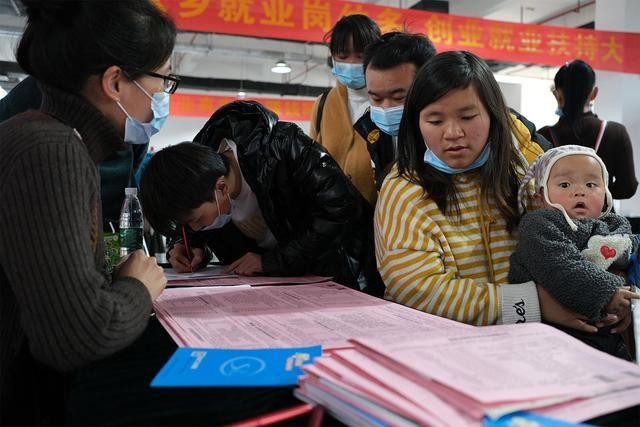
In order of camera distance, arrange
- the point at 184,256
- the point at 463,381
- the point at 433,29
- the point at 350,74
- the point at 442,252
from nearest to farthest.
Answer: the point at 463,381
the point at 442,252
the point at 184,256
the point at 350,74
the point at 433,29

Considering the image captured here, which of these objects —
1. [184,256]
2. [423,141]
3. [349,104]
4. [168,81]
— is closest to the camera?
[168,81]

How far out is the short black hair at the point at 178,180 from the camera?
1.42m

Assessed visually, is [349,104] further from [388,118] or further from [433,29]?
[433,29]

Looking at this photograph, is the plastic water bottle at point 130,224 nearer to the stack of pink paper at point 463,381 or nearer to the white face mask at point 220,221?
the white face mask at point 220,221

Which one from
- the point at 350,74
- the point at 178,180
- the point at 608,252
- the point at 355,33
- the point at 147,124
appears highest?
the point at 355,33

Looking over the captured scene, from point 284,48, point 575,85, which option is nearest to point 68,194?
point 575,85

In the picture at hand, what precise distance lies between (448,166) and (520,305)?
34cm

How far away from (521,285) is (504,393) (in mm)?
643

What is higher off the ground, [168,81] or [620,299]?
[168,81]

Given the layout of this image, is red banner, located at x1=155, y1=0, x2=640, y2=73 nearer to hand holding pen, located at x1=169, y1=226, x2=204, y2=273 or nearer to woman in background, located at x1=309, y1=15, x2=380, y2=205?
woman in background, located at x1=309, y1=15, x2=380, y2=205

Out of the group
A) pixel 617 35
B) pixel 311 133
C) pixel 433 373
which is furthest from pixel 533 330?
pixel 617 35

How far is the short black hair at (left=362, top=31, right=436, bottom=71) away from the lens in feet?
5.39

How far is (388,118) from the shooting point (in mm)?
1684

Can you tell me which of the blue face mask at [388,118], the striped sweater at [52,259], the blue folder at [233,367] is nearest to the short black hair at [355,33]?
the blue face mask at [388,118]
